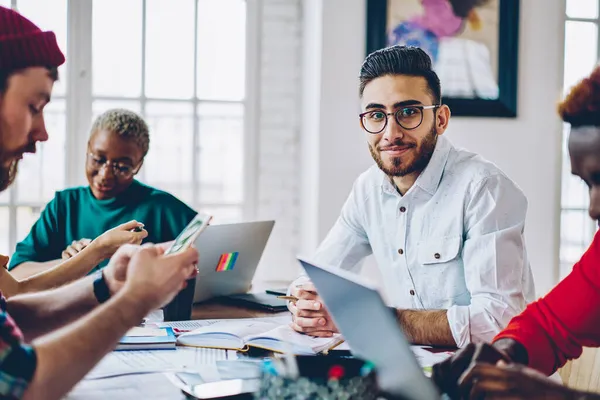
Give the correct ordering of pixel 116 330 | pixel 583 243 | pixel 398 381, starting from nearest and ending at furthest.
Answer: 1. pixel 398 381
2. pixel 116 330
3. pixel 583 243

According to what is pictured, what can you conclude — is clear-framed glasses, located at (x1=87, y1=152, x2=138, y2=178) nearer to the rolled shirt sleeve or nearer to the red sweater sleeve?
the rolled shirt sleeve

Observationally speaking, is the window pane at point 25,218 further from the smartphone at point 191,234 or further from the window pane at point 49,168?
the smartphone at point 191,234

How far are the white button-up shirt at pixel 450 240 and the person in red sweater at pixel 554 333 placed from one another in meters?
0.19

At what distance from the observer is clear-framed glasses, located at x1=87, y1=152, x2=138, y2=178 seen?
236cm

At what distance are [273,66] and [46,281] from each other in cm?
200

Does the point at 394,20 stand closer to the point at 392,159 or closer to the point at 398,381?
the point at 392,159

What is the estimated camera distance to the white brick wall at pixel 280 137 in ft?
11.3

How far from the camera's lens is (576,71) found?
140 inches

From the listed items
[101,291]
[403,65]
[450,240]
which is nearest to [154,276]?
[101,291]

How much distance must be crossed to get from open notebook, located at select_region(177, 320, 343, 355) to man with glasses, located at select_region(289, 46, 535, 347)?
0.35 feet

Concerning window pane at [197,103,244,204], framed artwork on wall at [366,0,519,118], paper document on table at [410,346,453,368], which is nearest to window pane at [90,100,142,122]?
window pane at [197,103,244,204]

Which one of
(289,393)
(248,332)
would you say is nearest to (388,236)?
(248,332)

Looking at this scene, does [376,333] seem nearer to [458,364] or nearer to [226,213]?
[458,364]

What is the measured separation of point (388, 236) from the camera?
2.02 m
